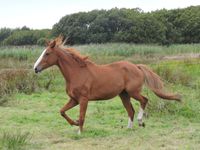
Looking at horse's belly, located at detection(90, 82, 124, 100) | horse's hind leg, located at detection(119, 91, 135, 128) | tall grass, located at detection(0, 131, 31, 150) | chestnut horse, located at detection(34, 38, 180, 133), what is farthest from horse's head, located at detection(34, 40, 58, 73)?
tall grass, located at detection(0, 131, 31, 150)

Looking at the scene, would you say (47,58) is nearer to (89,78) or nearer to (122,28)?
(89,78)

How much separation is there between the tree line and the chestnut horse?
36.3 meters

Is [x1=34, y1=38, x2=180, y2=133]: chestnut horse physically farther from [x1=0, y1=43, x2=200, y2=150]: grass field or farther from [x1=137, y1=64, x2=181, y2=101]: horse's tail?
[x1=0, y1=43, x2=200, y2=150]: grass field

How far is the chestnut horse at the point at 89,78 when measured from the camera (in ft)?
28.0

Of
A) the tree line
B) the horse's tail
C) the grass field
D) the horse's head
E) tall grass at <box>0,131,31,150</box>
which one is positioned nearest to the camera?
tall grass at <box>0,131,31,150</box>

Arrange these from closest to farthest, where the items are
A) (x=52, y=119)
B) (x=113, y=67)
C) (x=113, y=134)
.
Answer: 1. (x=113, y=134)
2. (x=113, y=67)
3. (x=52, y=119)

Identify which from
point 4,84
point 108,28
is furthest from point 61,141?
point 108,28

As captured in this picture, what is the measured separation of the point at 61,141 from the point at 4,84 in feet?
22.9

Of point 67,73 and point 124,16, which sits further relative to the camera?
point 124,16

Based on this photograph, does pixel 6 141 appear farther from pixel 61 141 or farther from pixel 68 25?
pixel 68 25

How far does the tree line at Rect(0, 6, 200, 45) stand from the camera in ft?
154

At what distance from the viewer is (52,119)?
10234 mm

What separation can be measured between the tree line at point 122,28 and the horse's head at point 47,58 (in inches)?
1446

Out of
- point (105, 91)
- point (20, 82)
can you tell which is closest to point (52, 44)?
point (105, 91)
